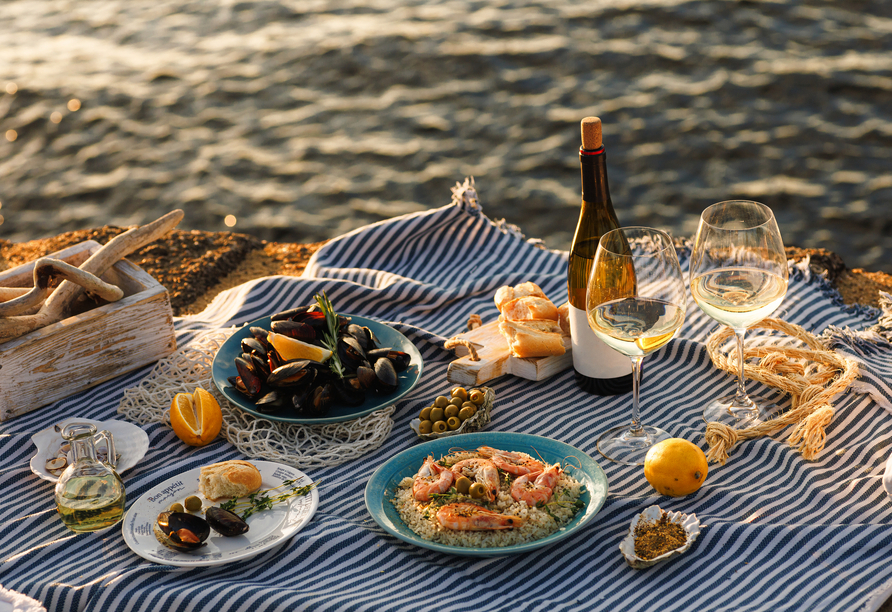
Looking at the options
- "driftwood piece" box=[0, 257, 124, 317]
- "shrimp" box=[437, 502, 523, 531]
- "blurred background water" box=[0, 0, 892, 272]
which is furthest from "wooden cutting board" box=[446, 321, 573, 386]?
A: "blurred background water" box=[0, 0, 892, 272]

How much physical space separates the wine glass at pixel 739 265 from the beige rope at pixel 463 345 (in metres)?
0.85

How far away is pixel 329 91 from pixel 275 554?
7.97 metres

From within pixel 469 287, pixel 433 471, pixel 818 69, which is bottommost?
pixel 818 69

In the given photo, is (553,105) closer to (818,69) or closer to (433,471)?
(818,69)

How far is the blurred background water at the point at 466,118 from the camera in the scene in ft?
25.3

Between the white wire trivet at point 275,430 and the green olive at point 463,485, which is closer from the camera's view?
the green olive at point 463,485

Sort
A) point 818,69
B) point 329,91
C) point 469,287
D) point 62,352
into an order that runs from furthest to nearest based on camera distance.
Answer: point 329,91 < point 818,69 < point 469,287 < point 62,352

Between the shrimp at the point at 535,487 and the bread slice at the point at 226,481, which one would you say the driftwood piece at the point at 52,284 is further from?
the shrimp at the point at 535,487

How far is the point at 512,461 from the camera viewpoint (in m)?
2.42

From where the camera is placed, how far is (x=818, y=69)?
8398 mm

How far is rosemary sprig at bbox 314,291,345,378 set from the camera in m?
2.84

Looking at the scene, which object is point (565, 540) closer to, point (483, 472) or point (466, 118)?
point (483, 472)

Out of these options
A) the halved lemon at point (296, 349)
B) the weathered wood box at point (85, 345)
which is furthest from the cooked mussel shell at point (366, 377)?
the weathered wood box at point (85, 345)

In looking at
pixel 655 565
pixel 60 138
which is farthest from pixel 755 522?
pixel 60 138
